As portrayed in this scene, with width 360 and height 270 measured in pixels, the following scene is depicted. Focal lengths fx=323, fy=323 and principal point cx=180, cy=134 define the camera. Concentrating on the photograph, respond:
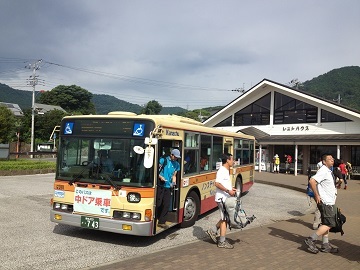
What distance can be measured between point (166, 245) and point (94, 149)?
2404 millimetres

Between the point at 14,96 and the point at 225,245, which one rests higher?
the point at 14,96

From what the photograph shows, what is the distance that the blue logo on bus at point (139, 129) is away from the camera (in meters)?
6.14

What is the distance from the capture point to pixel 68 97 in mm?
83750

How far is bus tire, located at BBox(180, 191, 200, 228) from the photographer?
7.73 meters

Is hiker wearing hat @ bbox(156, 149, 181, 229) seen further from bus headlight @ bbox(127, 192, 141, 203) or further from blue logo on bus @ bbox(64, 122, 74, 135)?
blue logo on bus @ bbox(64, 122, 74, 135)

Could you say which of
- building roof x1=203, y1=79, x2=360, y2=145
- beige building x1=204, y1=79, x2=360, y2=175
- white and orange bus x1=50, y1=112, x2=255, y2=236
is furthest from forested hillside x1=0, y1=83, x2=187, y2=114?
white and orange bus x1=50, y1=112, x2=255, y2=236

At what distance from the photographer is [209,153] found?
8984 millimetres

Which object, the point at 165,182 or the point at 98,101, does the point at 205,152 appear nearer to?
the point at 165,182

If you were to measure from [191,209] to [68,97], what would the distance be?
269ft

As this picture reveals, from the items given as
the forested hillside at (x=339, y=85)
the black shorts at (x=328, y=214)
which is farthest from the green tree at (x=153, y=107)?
the black shorts at (x=328, y=214)

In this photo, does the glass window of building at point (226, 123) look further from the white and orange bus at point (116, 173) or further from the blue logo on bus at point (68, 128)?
the blue logo on bus at point (68, 128)

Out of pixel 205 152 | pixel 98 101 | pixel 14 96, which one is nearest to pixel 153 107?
pixel 205 152

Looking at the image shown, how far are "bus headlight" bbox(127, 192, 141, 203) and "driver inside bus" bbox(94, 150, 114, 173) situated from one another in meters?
0.63

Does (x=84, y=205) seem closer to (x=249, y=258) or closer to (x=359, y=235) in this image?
(x=249, y=258)
